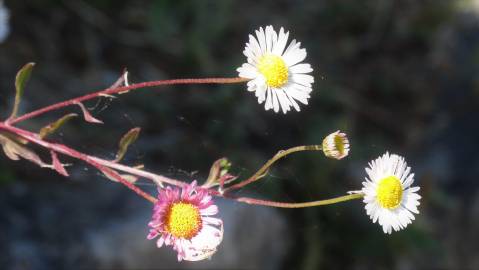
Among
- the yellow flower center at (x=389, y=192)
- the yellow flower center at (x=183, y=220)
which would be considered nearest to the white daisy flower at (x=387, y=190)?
the yellow flower center at (x=389, y=192)

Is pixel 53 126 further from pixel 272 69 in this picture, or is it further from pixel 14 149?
Answer: pixel 272 69

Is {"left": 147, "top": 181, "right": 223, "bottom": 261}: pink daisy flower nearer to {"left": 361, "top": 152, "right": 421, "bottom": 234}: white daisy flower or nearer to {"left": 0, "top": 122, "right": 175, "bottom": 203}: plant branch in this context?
{"left": 0, "top": 122, "right": 175, "bottom": 203}: plant branch

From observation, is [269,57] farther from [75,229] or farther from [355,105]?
[355,105]

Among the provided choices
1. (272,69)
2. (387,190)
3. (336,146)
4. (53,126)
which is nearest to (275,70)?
(272,69)

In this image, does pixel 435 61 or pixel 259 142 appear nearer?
pixel 259 142

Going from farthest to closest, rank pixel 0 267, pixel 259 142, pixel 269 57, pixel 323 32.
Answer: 1. pixel 323 32
2. pixel 259 142
3. pixel 0 267
4. pixel 269 57

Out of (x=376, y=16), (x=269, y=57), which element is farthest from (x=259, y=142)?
(x=269, y=57)

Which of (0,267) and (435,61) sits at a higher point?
(435,61)
